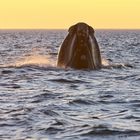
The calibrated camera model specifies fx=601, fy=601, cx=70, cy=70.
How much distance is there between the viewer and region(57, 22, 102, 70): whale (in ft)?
77.6

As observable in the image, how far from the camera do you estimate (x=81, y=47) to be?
23719 millimetres

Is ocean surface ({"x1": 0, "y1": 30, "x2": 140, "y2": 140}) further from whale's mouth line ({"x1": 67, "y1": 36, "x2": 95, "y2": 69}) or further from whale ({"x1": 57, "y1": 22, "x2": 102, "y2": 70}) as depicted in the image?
whale's mouth line ({"x1": 67, "y1": 36, "x2": 95, "y2": 69})

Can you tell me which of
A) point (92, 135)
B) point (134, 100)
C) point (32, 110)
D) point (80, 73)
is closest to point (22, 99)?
point (32, 110)

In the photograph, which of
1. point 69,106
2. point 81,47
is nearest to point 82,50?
point 81,47

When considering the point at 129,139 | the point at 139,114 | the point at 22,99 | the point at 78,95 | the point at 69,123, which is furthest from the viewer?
the point at 78,95

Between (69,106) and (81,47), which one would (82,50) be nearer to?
(81,47)

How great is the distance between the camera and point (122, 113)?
1472cm

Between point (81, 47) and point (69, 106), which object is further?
point (81, 47)

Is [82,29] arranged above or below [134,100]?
above

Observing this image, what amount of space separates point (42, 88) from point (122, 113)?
16.9 ft

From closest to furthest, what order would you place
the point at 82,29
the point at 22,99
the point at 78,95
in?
the point at 22,99, the point at 78,95, the point at 82,29

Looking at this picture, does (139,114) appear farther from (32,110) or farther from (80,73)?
(80,73)

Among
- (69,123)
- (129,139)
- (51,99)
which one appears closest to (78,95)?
(51,99)

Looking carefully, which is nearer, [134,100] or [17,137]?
[17,137]
